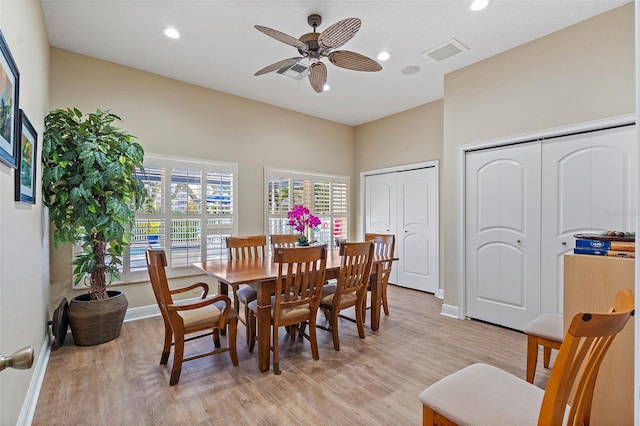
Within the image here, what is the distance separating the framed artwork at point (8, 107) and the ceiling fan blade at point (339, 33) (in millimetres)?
1778

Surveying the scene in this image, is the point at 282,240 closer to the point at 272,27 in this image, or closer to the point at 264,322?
the point at 264,322

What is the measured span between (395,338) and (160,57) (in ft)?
12.7

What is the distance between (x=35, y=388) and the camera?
209 cm

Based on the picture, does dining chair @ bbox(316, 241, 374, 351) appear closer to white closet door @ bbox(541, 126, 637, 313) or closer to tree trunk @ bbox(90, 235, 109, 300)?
white closet door @ bbox(541, 126, 637, 313)

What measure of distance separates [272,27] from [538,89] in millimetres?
2656

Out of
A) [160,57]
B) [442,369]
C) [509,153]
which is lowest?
[442,369]

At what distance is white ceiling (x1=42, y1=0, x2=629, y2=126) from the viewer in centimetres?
258

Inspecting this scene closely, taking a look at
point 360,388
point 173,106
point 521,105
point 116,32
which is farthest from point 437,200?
point 116,32

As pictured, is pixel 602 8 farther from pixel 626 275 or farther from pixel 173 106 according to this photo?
pixel 173 106

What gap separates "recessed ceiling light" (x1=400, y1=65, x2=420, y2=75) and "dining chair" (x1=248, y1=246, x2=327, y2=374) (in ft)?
8.19

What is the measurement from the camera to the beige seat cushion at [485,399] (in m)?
1.18

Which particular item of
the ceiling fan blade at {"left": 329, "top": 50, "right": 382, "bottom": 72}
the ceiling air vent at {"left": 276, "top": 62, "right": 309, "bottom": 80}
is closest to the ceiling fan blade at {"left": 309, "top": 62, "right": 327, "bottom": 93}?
the ceiling fan blade at {"left": 329, "top": 50, "right": 382, "bottom": 72}

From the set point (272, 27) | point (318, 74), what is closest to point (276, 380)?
point (318, 74)

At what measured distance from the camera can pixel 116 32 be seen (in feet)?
9.64
